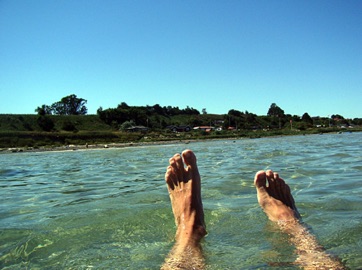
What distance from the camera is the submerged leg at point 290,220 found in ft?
5.57

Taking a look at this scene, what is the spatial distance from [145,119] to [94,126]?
13.1 metres

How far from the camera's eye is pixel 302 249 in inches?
74.2

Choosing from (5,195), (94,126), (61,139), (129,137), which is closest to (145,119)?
(94,126)

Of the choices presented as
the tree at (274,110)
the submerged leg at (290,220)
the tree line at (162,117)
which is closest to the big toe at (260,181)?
the submerged leg at (290,220)

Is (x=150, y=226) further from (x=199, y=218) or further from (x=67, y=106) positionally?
(x=67, y=106)

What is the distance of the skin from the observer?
68.4 inches

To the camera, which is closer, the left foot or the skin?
the skin

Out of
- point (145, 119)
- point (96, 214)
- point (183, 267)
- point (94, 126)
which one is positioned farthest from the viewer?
point (145, 119)

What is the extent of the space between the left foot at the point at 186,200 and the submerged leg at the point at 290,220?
0.56 meters

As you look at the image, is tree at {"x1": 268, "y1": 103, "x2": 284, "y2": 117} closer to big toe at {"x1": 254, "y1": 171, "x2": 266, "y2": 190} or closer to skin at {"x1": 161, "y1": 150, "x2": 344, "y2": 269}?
big toe at {"x1": 254, "y1": 171, "x2": 266, "y2": 190}

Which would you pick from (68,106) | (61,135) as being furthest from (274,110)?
(61,135)

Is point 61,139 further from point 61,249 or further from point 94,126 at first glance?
point 61,249

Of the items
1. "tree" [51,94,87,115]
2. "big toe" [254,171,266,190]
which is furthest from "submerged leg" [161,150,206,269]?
"tree" [51,94,87,115]

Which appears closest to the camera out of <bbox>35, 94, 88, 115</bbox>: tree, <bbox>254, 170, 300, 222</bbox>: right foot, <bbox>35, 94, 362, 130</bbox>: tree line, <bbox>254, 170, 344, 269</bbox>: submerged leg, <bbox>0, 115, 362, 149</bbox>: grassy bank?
<bbox>254, 170, 344, 269</bbox>: submerged leg
